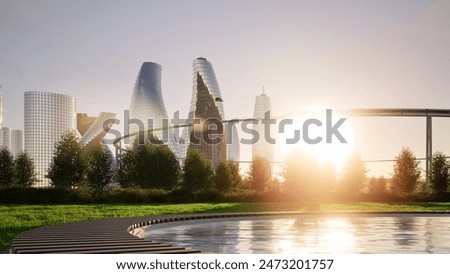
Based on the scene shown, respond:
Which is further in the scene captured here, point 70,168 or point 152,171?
point 152,171

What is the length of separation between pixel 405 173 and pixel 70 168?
81.1ft

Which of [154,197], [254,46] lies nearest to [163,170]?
[154,197]

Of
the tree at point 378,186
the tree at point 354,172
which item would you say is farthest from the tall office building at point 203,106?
the tree at point 378,186

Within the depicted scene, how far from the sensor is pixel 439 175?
3912 centimetres

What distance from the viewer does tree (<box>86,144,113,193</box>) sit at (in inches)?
1781

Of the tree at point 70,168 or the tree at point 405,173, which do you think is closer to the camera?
the tree at point 70,168

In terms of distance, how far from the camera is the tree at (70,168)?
4003 cm

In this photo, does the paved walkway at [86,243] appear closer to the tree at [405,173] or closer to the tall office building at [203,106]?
the tree at [405,173]

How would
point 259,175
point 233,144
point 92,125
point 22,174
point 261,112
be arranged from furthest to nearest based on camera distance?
1. point 233,144
2. point 92,125
3. point 22,174
4. point 259,175
5. point 261,112

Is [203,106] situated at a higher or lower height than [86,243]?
higher

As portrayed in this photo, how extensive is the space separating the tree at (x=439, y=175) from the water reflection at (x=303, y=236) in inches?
891

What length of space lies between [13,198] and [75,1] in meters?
26.2

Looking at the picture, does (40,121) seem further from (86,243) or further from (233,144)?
(233,144)

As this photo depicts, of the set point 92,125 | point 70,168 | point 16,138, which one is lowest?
point 70,168
